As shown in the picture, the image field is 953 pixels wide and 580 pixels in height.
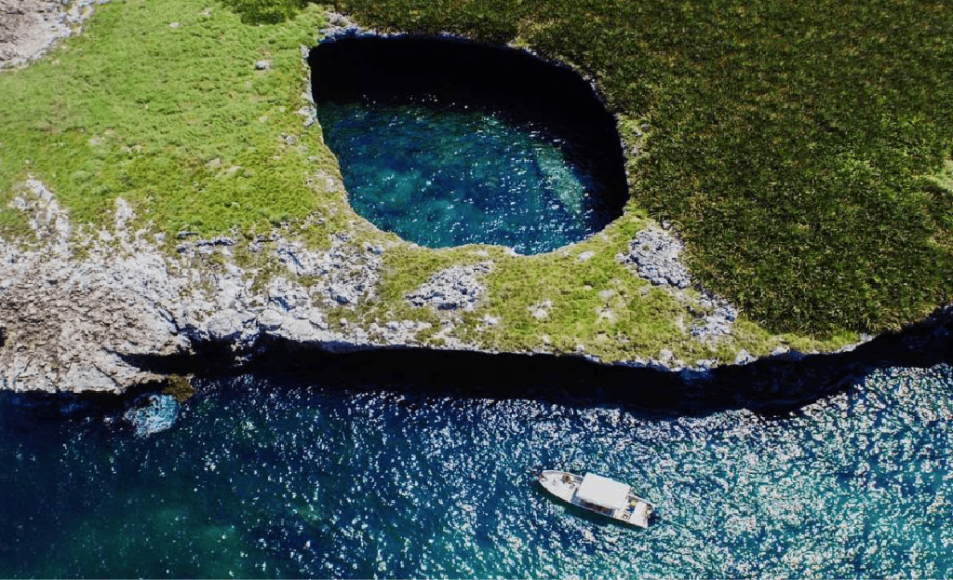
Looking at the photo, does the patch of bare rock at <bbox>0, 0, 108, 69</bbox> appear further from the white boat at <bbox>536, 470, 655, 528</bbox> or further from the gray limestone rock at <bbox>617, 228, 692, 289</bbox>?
the white boat at <bbox>536, 470, 655, 528</bbox>

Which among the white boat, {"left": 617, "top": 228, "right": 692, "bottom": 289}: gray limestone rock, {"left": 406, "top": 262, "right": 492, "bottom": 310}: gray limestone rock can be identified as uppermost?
{"left": 617, "top": 228, "right": 692, "bottom": 289}: gray limestone rock

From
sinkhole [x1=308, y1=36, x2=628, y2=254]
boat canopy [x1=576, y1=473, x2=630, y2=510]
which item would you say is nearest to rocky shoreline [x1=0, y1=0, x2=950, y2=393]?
sinkhole [x1=308, y1=36, x2=628, y2=254]

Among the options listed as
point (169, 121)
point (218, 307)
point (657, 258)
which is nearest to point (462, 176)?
point (657, 258)

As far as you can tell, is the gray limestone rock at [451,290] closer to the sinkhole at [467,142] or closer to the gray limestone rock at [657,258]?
the sinkhole at [467,142]

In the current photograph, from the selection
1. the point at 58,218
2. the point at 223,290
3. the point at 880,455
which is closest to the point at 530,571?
the point at 880,455

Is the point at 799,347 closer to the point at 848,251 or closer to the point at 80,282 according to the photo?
the point at 848,251

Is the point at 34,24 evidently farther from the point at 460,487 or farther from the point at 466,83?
the point at 460,487

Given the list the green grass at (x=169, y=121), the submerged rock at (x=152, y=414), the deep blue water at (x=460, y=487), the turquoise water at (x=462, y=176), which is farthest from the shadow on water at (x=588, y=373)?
the green grass at (x=169, y=121)
